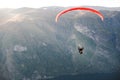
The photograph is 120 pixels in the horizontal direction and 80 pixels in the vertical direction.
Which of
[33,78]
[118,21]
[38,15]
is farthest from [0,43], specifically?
[118,21]

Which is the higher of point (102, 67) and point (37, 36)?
point (37, 36)

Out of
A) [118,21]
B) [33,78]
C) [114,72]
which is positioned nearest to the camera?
[33,78]

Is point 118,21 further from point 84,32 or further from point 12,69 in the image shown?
point 12,69

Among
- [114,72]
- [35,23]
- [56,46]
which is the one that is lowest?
[114,72]

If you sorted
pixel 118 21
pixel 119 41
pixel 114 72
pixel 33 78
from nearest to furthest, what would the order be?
pixel 33 78 → pixel 114 72 → pixel 119 41 → pixel 118 21

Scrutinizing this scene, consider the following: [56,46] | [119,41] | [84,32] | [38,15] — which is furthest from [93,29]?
[38,15]

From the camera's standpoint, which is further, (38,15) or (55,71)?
(38,15)

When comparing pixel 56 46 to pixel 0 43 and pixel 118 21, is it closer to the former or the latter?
pixel 0 43
